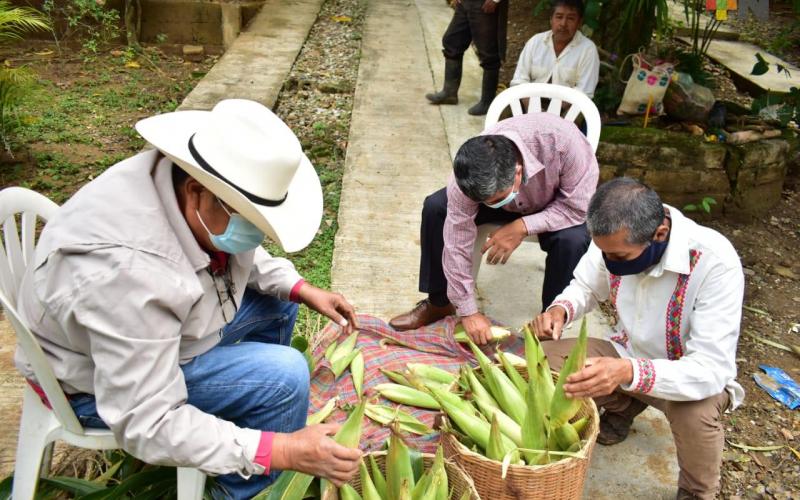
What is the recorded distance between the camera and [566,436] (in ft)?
7.36

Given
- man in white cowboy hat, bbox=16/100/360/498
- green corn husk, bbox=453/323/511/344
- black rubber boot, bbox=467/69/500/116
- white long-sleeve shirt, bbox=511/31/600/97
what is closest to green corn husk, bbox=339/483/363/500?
man in white cowboy hat, bbox=16/100/360/498

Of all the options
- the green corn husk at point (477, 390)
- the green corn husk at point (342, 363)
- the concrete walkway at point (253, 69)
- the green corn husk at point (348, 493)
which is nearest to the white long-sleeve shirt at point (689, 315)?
the green corn husk at point (477, 390)

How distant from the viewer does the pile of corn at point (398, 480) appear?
2012mm

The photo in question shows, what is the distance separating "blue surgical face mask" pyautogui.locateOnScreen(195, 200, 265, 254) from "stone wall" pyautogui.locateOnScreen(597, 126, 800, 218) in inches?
135

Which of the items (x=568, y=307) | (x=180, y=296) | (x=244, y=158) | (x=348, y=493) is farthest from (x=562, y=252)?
(x=180, y=296)

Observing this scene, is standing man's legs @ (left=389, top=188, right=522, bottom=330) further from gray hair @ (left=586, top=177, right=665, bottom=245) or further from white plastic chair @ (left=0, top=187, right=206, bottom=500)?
white plastic chair @ (left=0, top=187, right=206, bottom=500)

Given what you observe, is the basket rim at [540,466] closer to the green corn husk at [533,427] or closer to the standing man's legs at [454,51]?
the green corn husk at [533,427]

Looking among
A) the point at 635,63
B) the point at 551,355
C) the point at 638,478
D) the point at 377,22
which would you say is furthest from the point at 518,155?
the point at 377,22

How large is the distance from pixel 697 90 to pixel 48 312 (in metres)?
4.70

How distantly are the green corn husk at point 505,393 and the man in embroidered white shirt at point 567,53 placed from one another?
114 inches

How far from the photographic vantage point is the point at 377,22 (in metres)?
9.05

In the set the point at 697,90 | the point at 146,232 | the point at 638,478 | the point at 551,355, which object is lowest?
the point at 638,478

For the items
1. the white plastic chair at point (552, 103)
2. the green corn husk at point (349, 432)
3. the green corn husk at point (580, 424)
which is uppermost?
the white plastic chair at point (552, 103)

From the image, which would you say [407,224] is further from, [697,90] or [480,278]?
[697,90]
